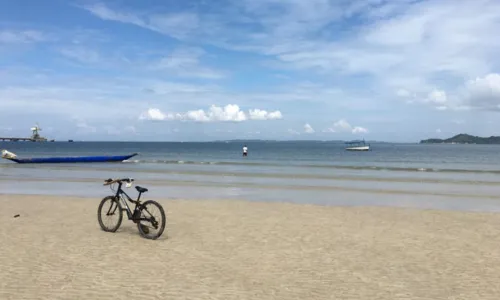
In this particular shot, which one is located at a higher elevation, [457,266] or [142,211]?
[142,211]

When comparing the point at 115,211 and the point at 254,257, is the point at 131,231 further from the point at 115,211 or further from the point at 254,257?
the point at 254,257

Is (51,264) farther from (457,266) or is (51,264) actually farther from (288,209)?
(288,209)

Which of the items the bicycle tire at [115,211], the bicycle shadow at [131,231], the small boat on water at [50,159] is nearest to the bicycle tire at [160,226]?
the bicycle shadow at [131,231]

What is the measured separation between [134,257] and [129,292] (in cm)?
213

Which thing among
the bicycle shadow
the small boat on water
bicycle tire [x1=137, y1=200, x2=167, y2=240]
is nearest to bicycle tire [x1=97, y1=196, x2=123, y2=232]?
the bicycle shadow

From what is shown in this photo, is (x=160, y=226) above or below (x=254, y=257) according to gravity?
above

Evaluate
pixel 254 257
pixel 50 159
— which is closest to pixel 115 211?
pixel 254 257

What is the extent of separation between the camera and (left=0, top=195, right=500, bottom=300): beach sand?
21.5 feet

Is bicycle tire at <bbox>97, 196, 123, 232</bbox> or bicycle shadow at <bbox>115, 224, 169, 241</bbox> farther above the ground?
bicycle tire at <bbox>97, 196, 123, 232</bbox>

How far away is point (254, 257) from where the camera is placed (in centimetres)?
855

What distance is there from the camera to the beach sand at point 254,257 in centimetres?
655

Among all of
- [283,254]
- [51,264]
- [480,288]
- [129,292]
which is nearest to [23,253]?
[51,264]

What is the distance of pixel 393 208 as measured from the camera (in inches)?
645

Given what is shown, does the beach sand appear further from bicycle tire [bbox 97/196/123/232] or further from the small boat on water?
the small boat on water
